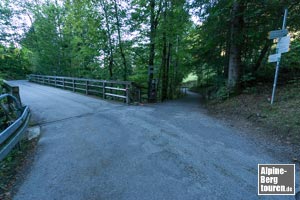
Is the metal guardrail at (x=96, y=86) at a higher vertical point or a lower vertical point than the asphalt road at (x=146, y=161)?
higher

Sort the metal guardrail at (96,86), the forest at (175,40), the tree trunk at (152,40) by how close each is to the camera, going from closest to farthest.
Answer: the forest at (175,40) < the metal guardrail at (96,86) < the tree trunk at (152,40)

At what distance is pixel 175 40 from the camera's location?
11.2 m

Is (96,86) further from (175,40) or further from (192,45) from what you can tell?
(192,45)

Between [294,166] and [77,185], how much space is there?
3.29 metres

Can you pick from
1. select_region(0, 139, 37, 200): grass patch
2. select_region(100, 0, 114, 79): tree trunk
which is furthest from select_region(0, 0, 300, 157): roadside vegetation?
select_region(0, 139, 37, 200): grass patch

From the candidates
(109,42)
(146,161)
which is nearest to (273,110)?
(146,161)

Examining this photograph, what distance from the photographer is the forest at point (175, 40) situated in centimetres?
648

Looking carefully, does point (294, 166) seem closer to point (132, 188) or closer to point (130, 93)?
point (132, 188)

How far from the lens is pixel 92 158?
9.58 feet

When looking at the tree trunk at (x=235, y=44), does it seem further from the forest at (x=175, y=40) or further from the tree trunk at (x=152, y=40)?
the tree trunk at (x=152, y=40)

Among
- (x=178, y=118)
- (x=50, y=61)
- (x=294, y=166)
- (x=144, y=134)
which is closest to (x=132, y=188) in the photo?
(x=144, y=134)

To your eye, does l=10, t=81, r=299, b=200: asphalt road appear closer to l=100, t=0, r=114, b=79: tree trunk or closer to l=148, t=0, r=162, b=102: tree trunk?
l=148, t=0, r=162, b=102: tree trunk

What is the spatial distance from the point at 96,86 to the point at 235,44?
7258 millimetres

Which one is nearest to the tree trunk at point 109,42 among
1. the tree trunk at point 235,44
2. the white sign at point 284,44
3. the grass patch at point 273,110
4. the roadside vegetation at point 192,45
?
the roadside vegetation at point 192,45
